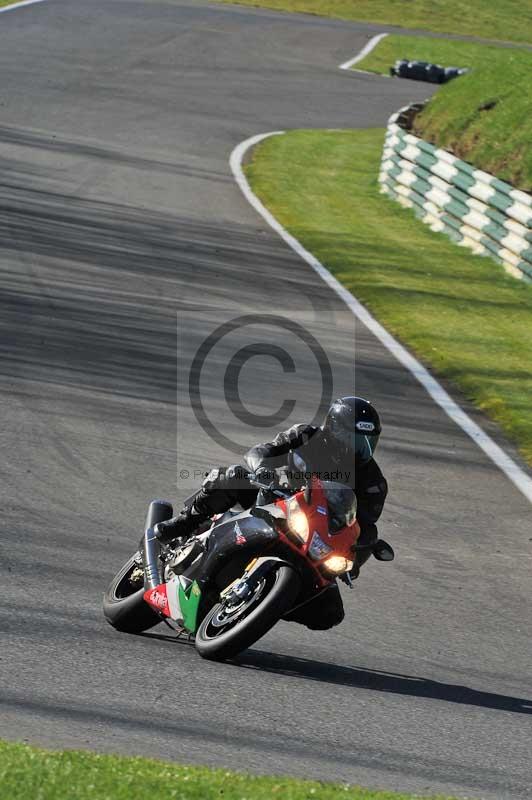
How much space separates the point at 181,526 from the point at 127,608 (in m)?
0.54

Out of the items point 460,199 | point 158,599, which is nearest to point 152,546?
point 158,599

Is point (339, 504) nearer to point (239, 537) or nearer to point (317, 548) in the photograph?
point (317, 548)

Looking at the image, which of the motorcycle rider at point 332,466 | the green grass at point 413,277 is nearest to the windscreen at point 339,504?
the motorcycle rider at point 332,466

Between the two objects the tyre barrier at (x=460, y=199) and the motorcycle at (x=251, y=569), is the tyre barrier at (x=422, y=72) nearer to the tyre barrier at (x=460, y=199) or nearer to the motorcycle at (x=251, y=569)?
the tyre barrier at (x=460, y=199)

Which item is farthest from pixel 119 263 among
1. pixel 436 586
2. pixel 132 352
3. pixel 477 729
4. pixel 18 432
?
pixel 477 729

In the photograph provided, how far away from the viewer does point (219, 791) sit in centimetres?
508

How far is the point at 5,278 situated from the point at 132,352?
3.03 m

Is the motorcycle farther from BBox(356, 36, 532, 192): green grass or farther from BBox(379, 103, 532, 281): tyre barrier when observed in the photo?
BBox(356, 36, 532, 192): green grass

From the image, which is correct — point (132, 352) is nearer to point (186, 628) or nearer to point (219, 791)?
point (186, 628)

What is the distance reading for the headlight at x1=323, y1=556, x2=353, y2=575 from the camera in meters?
6.86

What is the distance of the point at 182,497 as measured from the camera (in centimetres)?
978

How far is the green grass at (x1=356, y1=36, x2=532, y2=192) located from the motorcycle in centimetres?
1562

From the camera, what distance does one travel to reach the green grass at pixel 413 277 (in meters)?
14.4

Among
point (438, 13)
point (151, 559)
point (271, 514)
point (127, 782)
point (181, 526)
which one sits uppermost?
point (127, 782)
